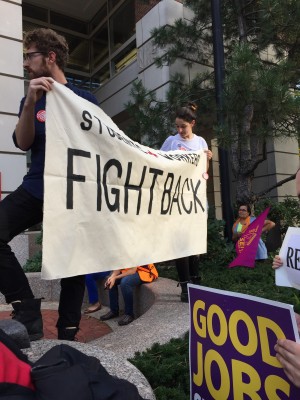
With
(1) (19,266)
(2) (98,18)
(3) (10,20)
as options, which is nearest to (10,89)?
(3) (10,20)

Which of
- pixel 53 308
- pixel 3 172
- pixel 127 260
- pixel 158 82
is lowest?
pixel 53 308

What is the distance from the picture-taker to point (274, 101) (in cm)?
509

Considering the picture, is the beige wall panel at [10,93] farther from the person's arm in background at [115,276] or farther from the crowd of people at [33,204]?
the crowd of people at [33,204]

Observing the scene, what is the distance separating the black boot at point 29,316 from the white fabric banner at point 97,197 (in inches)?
24.8

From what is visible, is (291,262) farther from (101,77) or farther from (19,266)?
(101,77)

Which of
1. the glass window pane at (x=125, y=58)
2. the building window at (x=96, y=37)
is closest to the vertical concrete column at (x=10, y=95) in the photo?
the glass window pane at (x=125, y=58)

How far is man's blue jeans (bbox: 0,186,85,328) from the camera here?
7.61 feet

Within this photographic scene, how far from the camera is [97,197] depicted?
2.07 metres

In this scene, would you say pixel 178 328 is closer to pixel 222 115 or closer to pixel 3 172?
pixel 222 115

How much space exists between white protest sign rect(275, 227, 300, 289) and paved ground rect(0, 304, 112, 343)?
5.96ft

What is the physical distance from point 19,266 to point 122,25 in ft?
35.2

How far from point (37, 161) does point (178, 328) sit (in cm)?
152

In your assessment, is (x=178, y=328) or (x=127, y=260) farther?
(x=178, y=328)

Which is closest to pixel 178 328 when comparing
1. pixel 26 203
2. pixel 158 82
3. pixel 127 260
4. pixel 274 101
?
pixel 127 260
